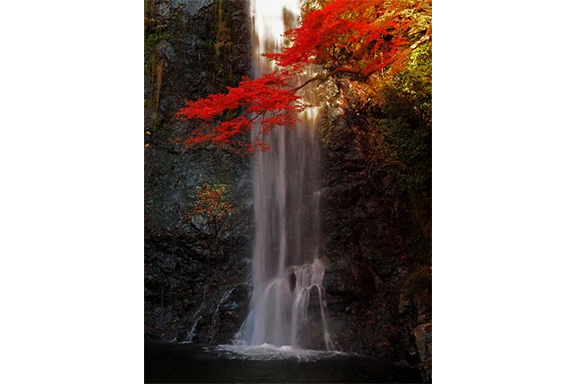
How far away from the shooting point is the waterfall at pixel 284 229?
980 cm

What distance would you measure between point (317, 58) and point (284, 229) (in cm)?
427

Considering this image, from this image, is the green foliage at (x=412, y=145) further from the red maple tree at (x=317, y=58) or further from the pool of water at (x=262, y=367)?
the pool of water at (x=262, y=367)

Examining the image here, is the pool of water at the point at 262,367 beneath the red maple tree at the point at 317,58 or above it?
beneath

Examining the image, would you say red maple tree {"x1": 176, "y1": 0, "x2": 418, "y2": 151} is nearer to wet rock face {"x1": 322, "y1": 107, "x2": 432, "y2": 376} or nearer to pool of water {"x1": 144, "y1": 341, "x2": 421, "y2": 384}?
wet rock face {"x1": 322, "y1": 107, "x2": 432, "y2": 376}

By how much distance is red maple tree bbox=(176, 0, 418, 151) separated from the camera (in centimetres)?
921

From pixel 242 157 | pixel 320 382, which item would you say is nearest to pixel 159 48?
pixel 242 157

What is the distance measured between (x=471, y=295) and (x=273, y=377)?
6.11 m

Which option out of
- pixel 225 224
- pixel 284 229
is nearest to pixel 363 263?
pixel 284 229

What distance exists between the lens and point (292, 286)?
10.4 meters

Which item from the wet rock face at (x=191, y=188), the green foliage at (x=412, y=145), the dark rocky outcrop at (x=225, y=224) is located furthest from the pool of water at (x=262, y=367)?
the green foliage at (x=412, y=145)

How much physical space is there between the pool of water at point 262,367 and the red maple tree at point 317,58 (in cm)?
499

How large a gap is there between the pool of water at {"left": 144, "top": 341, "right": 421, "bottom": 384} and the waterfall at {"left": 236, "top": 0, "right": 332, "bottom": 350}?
66 centimetres

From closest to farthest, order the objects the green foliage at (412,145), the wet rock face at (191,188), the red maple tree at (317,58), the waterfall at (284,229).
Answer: the green foliage at (412,145) < the red maple tree at (317,58) < the waterfall at (284,229) < the wet rock face at (191,188)

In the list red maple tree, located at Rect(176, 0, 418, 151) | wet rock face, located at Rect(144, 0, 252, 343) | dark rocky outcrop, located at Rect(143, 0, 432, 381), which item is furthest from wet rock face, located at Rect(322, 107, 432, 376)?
wet rock face, located at Rect(144, 0, 252, 343)
